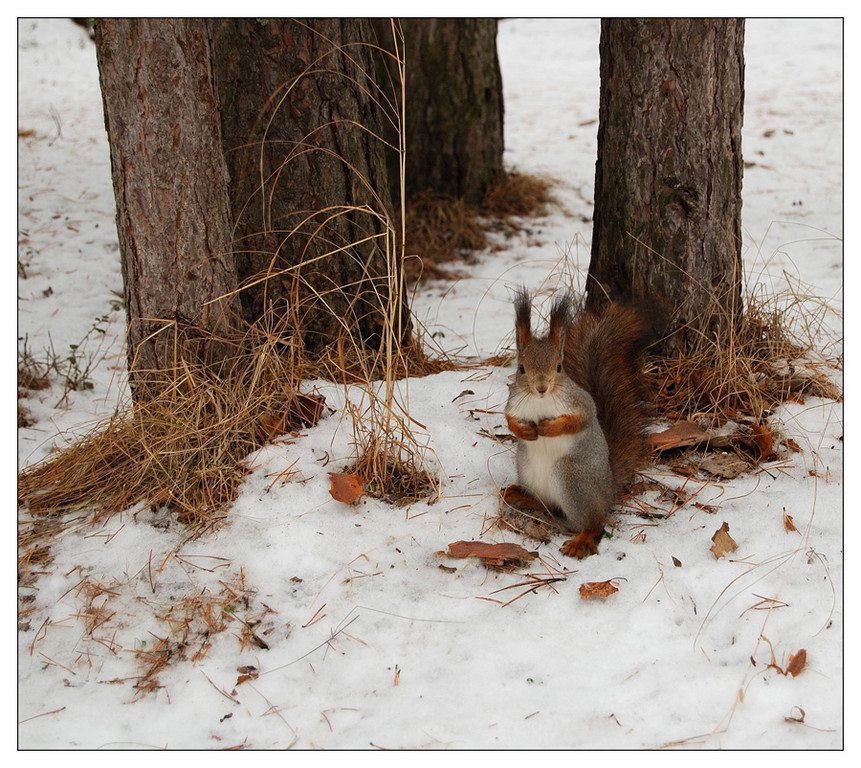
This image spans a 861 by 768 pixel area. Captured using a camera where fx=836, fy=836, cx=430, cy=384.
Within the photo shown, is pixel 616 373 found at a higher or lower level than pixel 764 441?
higher

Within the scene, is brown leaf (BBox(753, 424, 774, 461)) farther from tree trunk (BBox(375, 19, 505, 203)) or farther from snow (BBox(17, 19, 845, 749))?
tree trunk (BBox(375, 19, 505, 203))

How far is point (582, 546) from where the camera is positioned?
2.22 meters

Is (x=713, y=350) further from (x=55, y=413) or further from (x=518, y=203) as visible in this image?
(x=55, y=413)

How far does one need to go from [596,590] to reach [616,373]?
2.43 ft

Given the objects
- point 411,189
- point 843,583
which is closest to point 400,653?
point 843,583

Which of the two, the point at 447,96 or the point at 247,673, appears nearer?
the point at 247,673

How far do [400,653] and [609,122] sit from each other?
1.93m

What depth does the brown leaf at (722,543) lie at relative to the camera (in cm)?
219

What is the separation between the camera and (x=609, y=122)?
9.53 ft

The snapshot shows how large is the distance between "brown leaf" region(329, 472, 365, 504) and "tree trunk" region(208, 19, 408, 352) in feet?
1.86

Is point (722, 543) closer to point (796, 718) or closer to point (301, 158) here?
point (796, 718)

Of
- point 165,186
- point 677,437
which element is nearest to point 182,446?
point 165,186

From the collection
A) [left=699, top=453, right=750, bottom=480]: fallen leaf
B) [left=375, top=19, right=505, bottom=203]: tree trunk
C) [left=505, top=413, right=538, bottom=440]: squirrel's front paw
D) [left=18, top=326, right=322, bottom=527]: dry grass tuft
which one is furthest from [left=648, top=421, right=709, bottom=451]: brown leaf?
[left=375, top=19, right=505, bottom=203]: tree trunk

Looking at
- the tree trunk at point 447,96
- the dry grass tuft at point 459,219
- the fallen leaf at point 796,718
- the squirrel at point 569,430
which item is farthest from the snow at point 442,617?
the tree trunk at point 447,96
